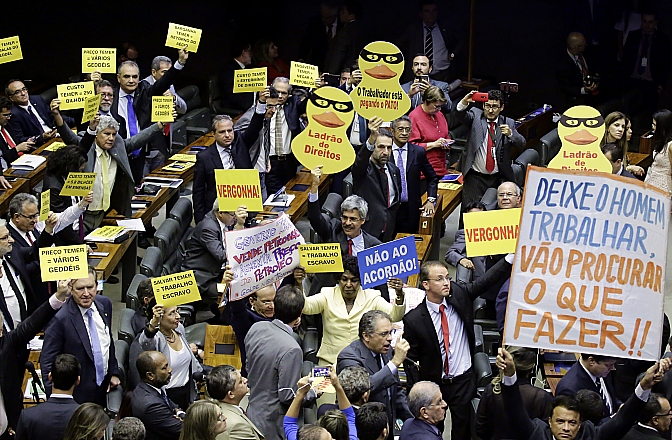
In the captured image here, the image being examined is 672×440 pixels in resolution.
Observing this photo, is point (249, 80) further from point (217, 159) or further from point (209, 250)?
point (209, 250)

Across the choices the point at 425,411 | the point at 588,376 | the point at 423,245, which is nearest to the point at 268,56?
the point at 423,245

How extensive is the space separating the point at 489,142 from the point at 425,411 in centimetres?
548

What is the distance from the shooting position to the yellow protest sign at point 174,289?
28.7ft

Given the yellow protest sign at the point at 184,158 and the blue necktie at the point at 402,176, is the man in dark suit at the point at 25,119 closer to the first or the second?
the yellow protest sign at the point at 184,158

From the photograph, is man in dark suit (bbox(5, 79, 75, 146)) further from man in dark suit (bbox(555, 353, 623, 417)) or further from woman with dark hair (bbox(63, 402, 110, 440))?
man in dark suit (bbox(555, 353, 623, 417))

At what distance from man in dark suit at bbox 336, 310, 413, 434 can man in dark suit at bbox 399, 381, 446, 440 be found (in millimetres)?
439

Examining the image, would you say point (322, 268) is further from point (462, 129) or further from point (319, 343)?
point (462, 129)

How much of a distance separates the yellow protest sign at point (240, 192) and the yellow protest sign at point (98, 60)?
11.4ft

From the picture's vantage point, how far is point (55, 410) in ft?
25.3

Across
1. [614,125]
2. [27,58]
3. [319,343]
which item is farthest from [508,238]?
[27,58]

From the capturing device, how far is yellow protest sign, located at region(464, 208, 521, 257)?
932cm

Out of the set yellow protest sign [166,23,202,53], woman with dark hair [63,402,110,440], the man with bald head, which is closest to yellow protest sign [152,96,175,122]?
yellow protest sign [166,23,202,53]

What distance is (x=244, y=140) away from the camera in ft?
40.4

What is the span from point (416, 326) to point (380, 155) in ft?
8.82
